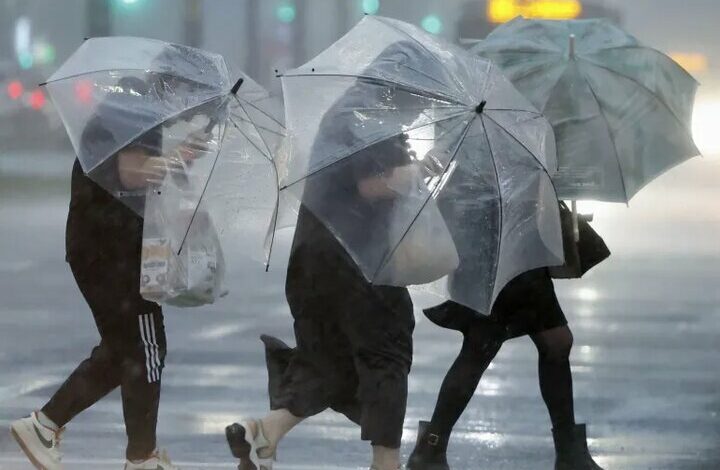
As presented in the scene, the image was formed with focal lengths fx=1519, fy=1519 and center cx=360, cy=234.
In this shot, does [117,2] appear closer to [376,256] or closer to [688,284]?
[688,284]

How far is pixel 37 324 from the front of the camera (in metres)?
10.8

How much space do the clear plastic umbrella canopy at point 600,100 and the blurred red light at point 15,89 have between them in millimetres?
23945

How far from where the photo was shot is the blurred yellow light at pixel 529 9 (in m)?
11.2

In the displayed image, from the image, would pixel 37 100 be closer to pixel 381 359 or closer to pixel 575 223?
pixel 575 223

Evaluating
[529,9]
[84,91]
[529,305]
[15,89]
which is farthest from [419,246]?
[15,89]

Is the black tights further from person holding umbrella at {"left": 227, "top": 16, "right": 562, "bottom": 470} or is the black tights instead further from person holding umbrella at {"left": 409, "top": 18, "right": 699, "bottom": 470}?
person holding umbrella at {"left": 227, "top": 16, "right": 562, "bottom": 470}

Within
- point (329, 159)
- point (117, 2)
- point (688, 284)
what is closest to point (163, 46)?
point (329, 159)

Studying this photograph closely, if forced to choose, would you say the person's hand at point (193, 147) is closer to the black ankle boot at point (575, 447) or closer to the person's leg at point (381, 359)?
the person's leg at point (381, 359)

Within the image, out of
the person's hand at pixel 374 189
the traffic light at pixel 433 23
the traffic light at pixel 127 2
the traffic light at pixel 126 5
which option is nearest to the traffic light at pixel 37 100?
the traffic light at pixel 126 5

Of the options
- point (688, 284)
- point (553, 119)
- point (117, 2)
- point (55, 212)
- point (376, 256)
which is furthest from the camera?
point (55, 212)

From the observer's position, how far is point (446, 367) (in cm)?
934

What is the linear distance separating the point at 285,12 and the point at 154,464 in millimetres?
15061

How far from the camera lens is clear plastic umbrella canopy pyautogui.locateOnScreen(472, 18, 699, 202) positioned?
6.00 meters

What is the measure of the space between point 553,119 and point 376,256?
3.87 feet
